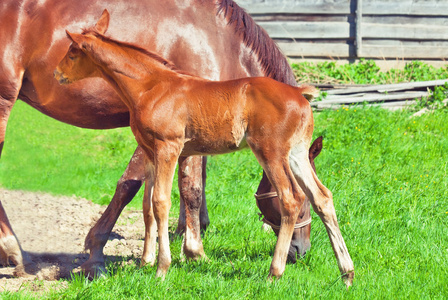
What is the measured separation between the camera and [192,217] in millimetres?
4809

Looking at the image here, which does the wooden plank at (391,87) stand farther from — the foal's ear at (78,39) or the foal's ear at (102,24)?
the foal's ear at (78,39)

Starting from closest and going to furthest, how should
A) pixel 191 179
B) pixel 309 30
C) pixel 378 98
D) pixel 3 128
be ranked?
pixel 191 179, pixel 3 128, pixel 378 98, pixel 309 30

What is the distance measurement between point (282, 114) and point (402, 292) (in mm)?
1513

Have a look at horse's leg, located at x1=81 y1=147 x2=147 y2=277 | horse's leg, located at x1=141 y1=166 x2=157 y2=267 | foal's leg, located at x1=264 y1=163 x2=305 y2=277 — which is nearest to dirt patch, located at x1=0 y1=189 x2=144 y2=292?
horse's leg, located at x1=81 y1=147 x2=147 y2=277

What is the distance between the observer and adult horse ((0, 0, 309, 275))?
16.0ft

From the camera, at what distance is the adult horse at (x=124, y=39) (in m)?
Result: 4.88

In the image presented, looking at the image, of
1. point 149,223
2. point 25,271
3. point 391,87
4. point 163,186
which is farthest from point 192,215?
point 391,87

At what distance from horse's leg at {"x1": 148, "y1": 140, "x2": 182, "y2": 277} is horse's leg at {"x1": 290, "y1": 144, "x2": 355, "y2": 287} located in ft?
2.78

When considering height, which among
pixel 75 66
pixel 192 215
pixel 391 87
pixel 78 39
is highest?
pixel 78 39

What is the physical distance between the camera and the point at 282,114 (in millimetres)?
3898

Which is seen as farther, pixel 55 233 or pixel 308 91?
pixel 55 233

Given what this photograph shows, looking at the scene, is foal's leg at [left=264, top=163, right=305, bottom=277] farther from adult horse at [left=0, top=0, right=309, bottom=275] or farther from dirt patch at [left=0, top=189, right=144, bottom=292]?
dirt patch at [left=0, top=189, right=144, bottom=292]

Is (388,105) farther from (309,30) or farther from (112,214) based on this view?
(112,214)

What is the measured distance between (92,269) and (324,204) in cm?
202
